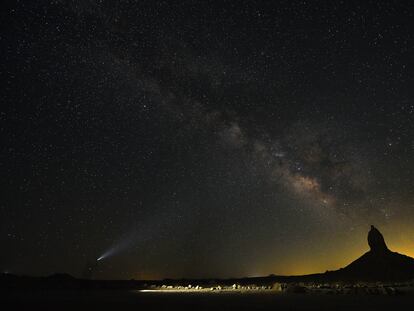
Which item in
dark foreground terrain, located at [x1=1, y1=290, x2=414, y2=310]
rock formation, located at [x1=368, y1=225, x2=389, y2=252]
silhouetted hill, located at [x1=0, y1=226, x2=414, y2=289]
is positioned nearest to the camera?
dark foreground terrain, located at [x1=1, y1=290, x2=414, y2=310]

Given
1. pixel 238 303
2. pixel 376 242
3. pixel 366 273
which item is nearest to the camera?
pixel 238 303

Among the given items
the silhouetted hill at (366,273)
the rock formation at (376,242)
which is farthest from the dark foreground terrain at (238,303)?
the rock formation at (376,242)

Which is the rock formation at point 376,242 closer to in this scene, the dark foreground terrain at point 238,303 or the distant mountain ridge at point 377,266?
the distant mountain ridge at point 377,266

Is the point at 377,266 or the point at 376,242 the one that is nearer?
the point at 377,266

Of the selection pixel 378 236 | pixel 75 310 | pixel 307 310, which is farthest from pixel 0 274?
pixel 378 236

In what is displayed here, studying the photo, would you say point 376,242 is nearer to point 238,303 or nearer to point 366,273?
point 366,273

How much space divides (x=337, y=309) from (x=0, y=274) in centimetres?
14225

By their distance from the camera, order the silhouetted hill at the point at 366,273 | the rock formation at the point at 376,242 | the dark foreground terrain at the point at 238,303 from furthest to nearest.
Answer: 1. the rock formation at the point at 376,242
2. the silhouetted hill at the point at 366,273
3. the dark foreground terrain at the point at 238,303

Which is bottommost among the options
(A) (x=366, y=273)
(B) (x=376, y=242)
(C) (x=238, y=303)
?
(C) (x=238, y=303)

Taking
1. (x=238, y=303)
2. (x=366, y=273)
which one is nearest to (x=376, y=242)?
(x=366, y=273)

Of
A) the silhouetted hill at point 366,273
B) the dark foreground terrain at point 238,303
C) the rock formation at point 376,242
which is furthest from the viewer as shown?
the rock formation at point 376,242

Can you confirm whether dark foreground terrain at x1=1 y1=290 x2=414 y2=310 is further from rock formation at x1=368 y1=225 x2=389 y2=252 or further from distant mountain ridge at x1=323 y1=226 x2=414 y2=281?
rock formation at x1=368 y1=225 x2=389 y2=252

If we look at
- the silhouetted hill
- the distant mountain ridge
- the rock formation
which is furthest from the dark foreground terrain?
the rock formation

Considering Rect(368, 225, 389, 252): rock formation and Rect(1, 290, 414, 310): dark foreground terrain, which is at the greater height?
Rect(368, 225, 389, 252): rock formation
